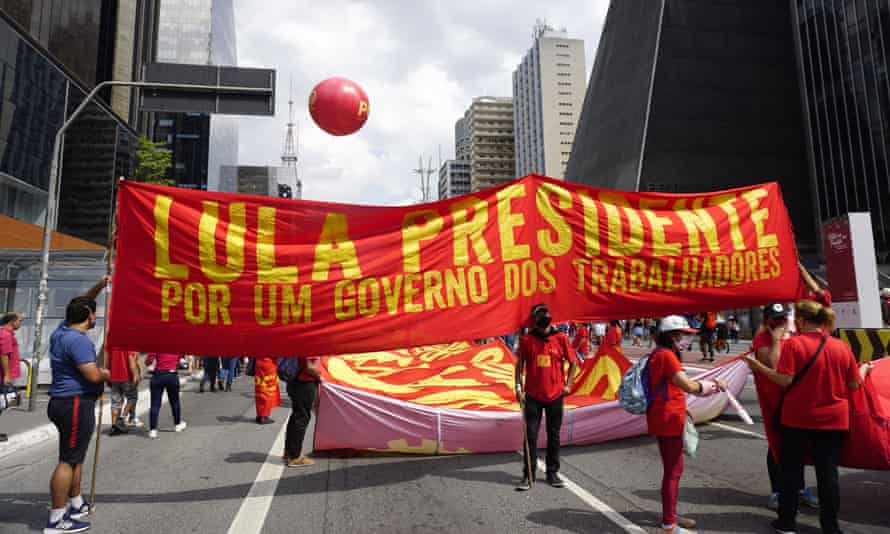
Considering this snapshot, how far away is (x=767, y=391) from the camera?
16.0 feet

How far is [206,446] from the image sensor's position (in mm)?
7688

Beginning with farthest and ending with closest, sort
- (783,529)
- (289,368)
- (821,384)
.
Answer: (289,368) < (783,529) < (821,384)

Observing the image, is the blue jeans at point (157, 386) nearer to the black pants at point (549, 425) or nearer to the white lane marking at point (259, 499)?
the white lane marking at point (259, 499)

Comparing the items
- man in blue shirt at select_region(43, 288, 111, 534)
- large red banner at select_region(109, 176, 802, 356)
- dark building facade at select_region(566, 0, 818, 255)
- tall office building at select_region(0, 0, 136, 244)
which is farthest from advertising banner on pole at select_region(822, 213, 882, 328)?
dark building facade at select_region(566, 0, 818, 255)

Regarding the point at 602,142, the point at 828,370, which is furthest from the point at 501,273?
the point at 602,142

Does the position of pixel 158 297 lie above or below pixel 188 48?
below

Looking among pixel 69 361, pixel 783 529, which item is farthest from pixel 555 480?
pixel 69 361

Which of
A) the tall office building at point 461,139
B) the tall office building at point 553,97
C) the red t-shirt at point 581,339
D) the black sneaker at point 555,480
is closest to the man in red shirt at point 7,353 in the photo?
the black sneaker at point 555,480

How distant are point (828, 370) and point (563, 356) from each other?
7.73 feet

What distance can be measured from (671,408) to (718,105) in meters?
53.2

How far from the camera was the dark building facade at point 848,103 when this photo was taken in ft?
123

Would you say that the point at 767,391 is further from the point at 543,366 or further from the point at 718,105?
the point at 718,105

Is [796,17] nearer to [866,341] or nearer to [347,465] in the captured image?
[866,341]

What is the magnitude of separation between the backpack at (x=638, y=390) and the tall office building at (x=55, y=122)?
32.0m
